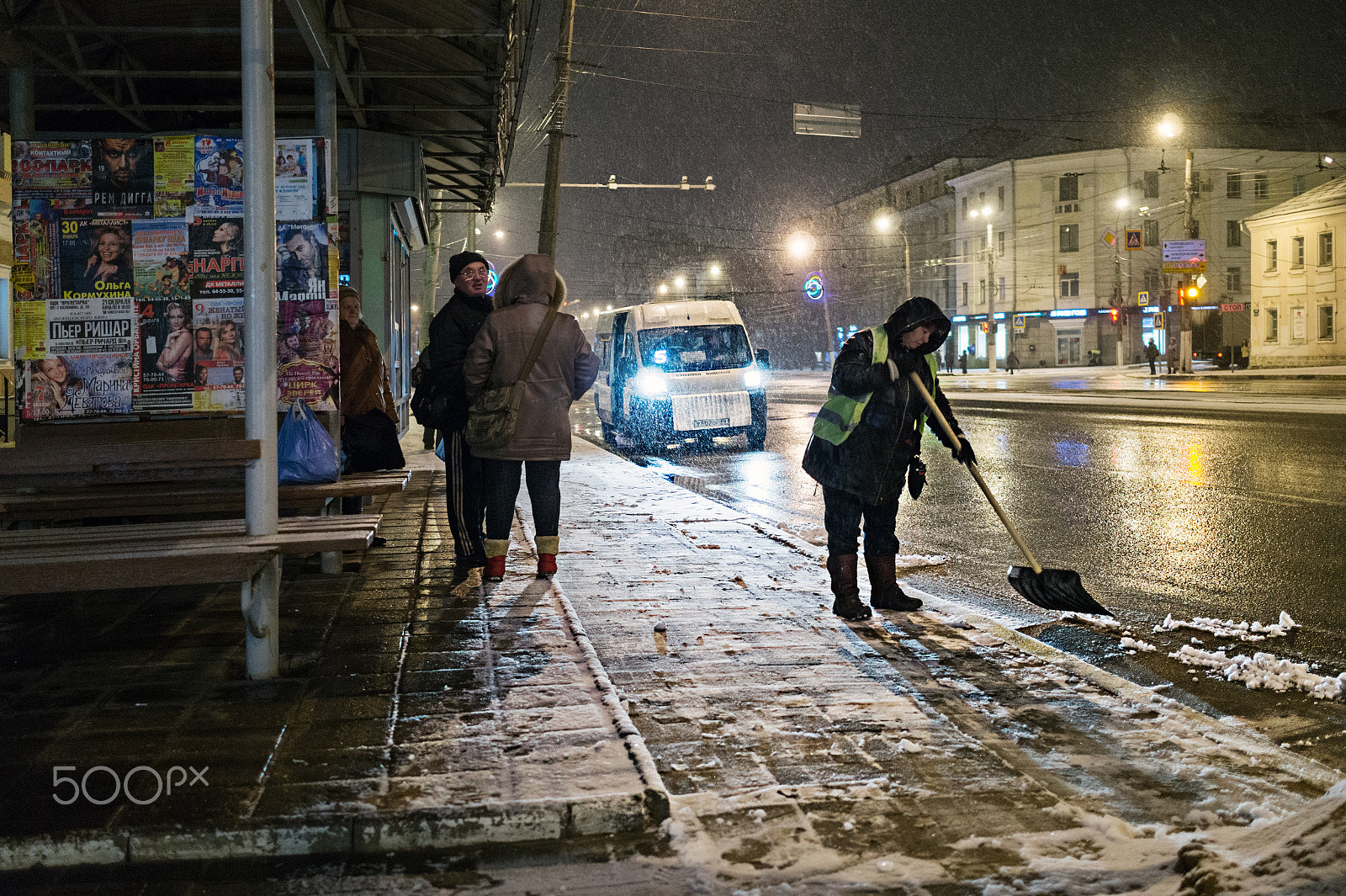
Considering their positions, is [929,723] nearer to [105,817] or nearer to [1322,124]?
[105,817]

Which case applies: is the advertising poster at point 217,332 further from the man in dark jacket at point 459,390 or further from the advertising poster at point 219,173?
the man in dark jacket at point 459,390

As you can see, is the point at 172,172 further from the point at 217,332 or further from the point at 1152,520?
the point at 1152,520

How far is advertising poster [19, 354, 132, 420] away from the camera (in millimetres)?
6355

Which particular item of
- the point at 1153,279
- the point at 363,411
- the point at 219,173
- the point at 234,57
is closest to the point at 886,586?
the point at 363,411

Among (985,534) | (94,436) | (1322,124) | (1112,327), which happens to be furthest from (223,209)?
(1322,124)

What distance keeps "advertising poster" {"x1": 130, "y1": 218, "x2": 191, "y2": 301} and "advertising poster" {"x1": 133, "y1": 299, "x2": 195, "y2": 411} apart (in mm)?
95

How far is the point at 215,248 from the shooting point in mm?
6266

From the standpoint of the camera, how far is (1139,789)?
349cm

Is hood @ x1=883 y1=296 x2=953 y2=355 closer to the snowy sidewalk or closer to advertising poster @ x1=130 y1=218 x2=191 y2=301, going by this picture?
the snowy sidewalk

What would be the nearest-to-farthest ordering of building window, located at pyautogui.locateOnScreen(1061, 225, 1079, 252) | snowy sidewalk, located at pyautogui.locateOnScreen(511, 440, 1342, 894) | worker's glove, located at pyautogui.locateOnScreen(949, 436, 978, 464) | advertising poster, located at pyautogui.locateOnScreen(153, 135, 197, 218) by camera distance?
snowy sidewalk, located at pyautogui.locateOnScreen(511, 440, 1342, 894)
worker's glove, located at pyautogui.locateOnScreen(949, 436, 978, 464)
advertising poster, located at pyautogui.locateOnScreen(153, 135, 197, 218)
building window, located at pyautogui.locateOnScreen(1061, 225, 1079, 252)

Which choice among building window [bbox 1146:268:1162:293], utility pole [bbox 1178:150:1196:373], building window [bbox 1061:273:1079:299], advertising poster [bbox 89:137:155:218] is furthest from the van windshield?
building window [bbox 1146:268:1162:293]

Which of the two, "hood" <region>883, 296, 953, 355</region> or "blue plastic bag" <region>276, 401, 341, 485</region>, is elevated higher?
"hood" <region>883, 296, 953, 355</region>

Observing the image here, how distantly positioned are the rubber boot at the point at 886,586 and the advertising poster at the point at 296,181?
371 centimetres

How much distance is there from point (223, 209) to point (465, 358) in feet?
5.17
